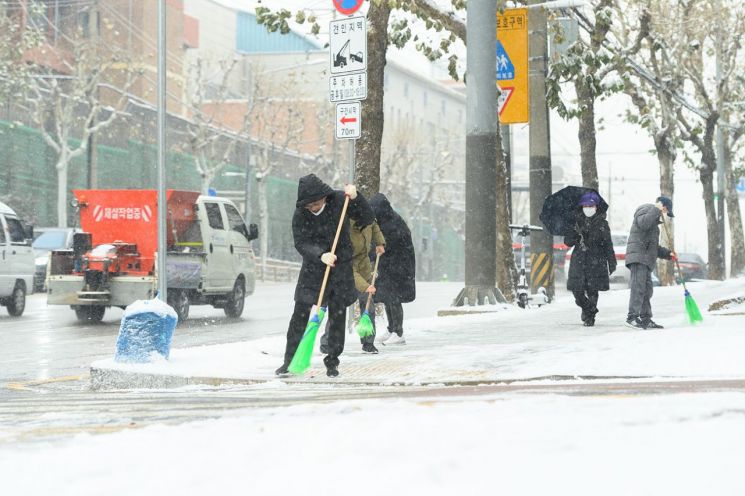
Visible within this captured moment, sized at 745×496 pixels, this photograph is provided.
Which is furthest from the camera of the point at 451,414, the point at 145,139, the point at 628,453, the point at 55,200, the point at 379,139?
the point at 145,139

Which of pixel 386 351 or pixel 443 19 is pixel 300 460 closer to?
pixel 386 351

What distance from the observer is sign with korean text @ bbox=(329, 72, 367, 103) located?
1273cm

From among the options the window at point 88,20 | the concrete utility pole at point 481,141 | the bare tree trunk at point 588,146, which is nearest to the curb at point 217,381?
the concrete utility pole at point 481,141

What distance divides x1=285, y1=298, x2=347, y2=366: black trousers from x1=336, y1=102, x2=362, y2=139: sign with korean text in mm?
2912

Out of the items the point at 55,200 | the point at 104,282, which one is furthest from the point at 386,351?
the point at 55,200

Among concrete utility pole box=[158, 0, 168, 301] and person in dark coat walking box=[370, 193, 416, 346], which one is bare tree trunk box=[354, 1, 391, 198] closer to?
person in dark coat walking box=[370, 193, 416, 346]

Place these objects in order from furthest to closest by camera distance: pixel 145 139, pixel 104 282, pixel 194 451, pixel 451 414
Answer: pixel 145 139 → pixel 104 282 → pixel 451 414 → pixel 194 451

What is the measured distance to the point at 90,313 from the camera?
21062mm

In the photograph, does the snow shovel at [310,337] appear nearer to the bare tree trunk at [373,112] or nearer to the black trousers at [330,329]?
the black trousers at [330,329]

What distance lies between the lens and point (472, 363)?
35.6 ft

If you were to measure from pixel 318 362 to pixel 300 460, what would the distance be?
588 cm

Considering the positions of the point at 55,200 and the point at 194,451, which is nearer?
the point at 194,451

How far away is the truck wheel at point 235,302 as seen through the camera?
22625 millimetres

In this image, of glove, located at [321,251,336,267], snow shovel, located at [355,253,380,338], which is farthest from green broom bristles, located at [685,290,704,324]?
glove, located at [321,251,336,267]
